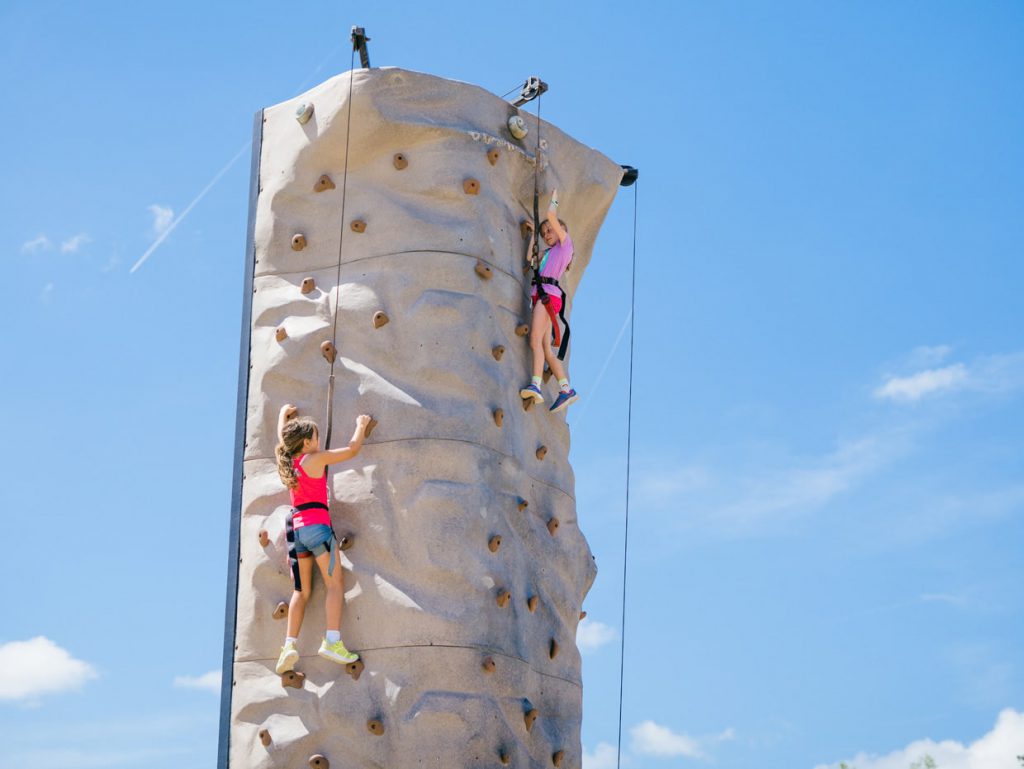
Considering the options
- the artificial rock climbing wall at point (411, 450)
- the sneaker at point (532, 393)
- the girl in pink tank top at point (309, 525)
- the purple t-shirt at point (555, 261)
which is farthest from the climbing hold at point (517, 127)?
the girl in pink tank top at point (309, 525)

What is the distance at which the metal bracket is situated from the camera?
13.8 metres

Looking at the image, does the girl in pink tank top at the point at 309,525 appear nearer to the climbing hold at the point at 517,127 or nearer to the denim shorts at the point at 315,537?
the denim shorts at the point at 315,537

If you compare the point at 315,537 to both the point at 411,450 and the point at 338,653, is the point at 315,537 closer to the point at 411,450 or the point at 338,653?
the point at 338,653

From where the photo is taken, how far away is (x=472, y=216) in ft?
43.9

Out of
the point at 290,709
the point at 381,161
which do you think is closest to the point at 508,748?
the point at 290,709

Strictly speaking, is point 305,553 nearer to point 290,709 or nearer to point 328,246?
point 290,709

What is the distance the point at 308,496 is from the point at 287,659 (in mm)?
1215

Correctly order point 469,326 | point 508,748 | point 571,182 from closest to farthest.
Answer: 1. point 508,748
2. point 469,326
3. point 571,182

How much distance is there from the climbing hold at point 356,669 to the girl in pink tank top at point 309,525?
55 millimetres

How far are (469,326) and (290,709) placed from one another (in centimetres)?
326

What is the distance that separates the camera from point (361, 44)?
13891mm

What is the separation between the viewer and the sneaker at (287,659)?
12.1 m

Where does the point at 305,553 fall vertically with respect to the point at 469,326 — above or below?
below

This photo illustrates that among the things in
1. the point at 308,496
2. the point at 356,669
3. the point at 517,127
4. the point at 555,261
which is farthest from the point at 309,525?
the point at 517,127
